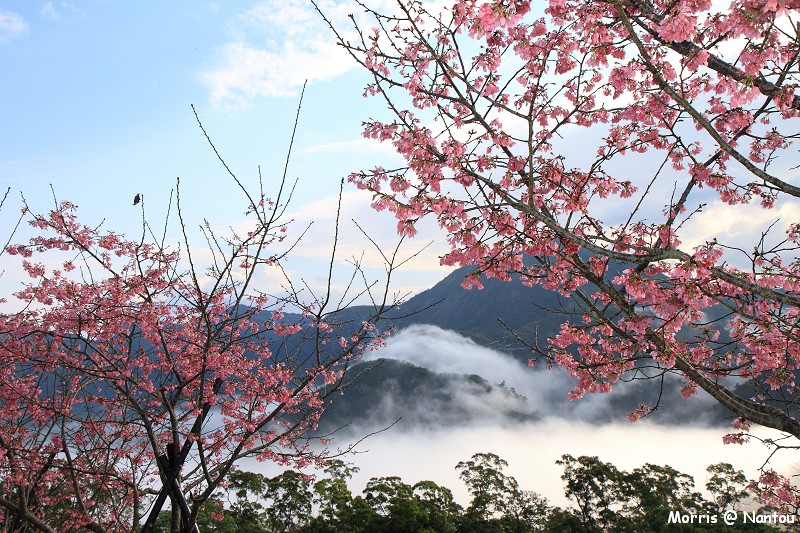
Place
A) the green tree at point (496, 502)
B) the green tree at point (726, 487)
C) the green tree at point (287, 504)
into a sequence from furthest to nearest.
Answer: the green tree at point (496, 502) → the green tree at point (287, 504) → the green tree at point (726, 487)

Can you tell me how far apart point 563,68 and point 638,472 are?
42.3 metres

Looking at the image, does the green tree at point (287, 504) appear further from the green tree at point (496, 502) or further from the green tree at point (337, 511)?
the green tree at point (496, 502)

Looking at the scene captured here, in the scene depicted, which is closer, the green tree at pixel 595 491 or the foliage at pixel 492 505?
the foliage at pixel 492 505

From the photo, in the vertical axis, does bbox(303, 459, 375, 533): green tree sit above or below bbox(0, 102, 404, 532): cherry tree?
below

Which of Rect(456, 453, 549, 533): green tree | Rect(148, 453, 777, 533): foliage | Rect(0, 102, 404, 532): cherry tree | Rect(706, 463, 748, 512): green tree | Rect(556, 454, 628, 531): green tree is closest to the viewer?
Rect(0, 102, 404, 532): cherry tree

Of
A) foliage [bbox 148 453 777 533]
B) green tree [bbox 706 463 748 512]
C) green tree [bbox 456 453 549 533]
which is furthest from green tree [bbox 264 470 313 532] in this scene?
green tree [bbox 706 463 748 512]

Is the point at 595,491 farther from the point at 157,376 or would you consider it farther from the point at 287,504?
the point at 157,376

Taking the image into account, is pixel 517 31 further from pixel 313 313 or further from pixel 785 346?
pixel 785 346

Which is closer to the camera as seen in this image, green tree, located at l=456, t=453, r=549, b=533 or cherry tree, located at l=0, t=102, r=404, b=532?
cherry tree, located at l=0, t=102, r=404, b=532

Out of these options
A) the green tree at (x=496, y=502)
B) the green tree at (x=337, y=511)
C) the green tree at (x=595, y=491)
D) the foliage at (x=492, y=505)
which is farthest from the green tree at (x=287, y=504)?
the green tree at (x=595, y=491)

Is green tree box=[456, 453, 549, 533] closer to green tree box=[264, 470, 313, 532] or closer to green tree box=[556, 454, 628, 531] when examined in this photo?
green tree box=[556, 454, 628, 531]

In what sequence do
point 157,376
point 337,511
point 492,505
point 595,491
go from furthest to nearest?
point 492,505
point 595,491
point 337,511
point 157,376

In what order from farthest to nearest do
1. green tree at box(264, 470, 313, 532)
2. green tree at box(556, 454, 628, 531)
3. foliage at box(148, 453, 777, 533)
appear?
green tree at box(264, 470, 313, 532) → green tree at box(556, 454, 628, 531) → foliage at box(148, 453, 777, 533)

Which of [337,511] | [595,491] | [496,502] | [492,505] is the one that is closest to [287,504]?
[337,511]
